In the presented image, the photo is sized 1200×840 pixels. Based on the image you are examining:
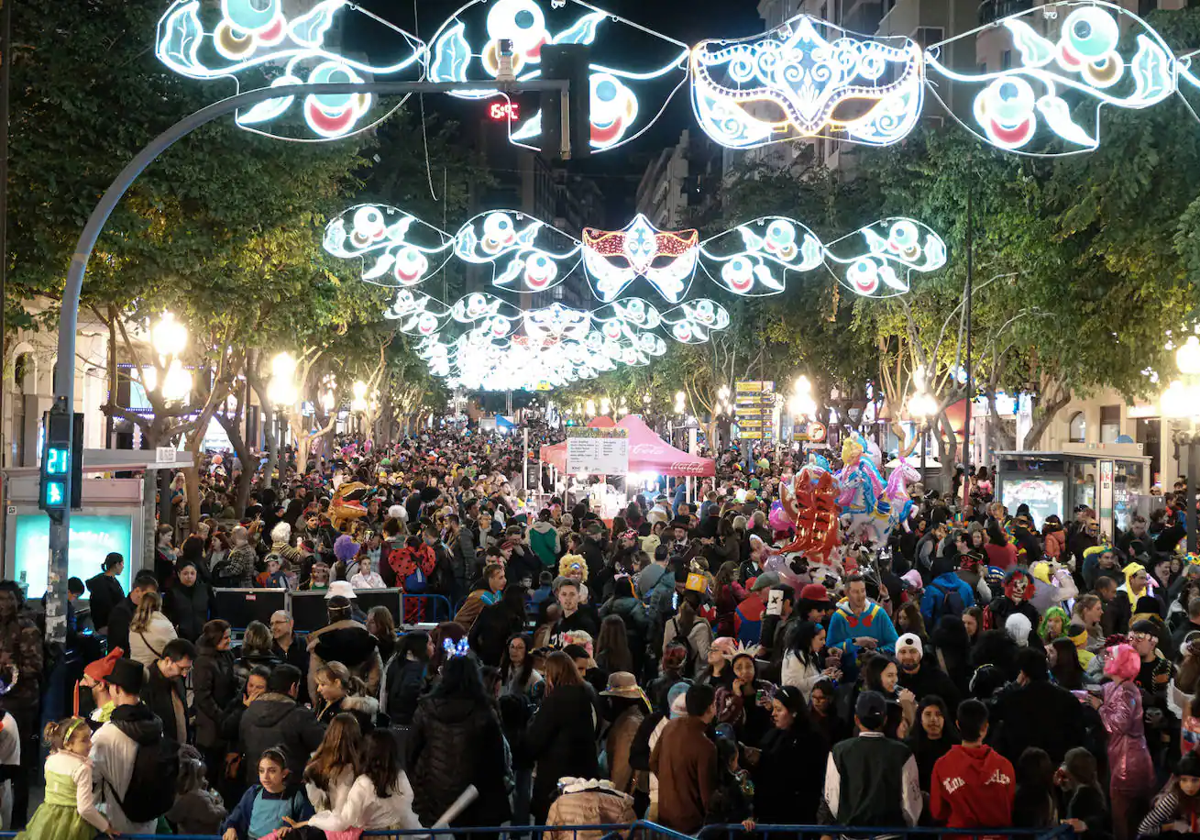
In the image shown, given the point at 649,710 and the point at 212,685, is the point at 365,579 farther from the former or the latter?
the point at 649,710

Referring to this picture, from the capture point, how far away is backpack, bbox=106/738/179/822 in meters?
7.62

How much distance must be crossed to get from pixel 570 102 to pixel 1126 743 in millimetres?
6222

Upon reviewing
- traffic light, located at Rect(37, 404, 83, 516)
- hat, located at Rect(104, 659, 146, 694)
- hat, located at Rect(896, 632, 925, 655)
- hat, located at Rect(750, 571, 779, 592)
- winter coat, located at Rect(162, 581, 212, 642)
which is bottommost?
winter coat, located at Rect(162, 581, 212, 642)

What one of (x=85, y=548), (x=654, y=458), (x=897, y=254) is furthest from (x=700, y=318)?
(x=85, y=548)

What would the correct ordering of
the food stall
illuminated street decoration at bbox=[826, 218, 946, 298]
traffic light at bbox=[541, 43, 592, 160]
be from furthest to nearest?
1. the food stall
2. illuminated street decoration at bbox=[826, 218, 946, 298]
3. traffic light at bbox=[541, 43, 592, 160]

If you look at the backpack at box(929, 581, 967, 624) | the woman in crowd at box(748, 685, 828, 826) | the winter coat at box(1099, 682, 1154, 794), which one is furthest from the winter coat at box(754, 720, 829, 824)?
the backpack at box(929, 581, 967, 624)

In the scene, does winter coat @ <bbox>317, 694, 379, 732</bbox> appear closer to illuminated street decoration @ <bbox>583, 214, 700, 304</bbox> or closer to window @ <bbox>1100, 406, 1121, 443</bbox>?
illuminated street decoration @ <bbox>583, 214, 700, 304</bbox>

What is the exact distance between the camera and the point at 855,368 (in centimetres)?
4822

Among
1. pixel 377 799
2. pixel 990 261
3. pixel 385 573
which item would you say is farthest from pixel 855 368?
pixel 377 799

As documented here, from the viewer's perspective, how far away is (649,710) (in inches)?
354

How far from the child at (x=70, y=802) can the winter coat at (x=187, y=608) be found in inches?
239

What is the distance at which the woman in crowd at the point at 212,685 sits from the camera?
9562 mm

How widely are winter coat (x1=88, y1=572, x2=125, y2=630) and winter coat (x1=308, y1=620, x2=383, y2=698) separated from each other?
414 cm

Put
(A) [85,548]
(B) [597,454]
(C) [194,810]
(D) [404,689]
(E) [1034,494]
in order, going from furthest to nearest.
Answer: (B) [597,454]
(E) [1034,494]
(A) [85,548]
(D) [404,689]
(C) [194,810]
